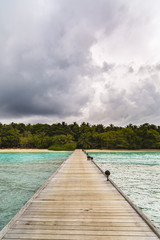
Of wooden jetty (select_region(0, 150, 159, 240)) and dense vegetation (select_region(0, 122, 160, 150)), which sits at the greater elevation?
dense vegetation (select_region(0, 122, 160, 150))

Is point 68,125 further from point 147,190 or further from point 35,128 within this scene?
point 147,190

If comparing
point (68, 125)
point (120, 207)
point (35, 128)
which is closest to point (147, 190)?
point (120, 207)

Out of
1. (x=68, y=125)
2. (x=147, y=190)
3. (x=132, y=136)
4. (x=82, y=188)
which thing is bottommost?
(x=147, y=190)

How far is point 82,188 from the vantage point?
8016 millimetres

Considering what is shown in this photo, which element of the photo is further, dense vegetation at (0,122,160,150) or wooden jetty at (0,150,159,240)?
dense vegetation at (0,122,160,150)

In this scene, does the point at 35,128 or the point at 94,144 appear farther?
the point at 35,128

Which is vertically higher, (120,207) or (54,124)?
(54,124)

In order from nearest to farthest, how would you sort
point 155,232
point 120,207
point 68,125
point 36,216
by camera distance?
point 155,232, point 36,216, point 120,207, point 68,125

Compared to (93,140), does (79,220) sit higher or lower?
lower

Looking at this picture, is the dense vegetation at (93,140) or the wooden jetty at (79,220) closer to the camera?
the wooden jetty at (79,220)

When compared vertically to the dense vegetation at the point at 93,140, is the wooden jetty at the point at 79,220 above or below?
below

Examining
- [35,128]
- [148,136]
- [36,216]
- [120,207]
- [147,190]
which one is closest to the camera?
[36,216]

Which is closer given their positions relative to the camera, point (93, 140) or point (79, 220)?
point (79, 220)

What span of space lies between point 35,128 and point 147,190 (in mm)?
81111
